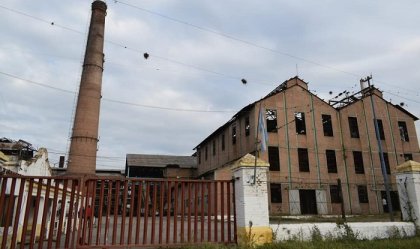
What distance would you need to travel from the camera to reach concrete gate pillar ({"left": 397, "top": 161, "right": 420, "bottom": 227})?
10242 millimetres

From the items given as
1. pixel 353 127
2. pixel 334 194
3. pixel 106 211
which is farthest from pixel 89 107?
pixel 353 127

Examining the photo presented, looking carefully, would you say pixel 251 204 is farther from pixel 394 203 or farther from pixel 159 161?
pixel 159 161

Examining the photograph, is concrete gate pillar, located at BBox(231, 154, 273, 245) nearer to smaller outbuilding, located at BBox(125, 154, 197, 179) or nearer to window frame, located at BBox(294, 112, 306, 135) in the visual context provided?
window frame, located at BBox(294, 112, 306, 135)

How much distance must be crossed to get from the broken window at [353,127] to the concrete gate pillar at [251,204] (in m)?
25.4

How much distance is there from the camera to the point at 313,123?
29656mm

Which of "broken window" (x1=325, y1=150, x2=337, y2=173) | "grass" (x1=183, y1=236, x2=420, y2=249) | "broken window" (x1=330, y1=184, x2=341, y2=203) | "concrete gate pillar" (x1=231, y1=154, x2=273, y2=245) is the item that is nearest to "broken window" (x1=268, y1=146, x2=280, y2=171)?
"broken window" (x1=325, y1=150, x2=337, y2=173)

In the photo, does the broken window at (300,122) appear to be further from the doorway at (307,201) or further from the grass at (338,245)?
the grass at (338,245)

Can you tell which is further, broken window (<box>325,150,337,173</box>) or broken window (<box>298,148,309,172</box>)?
broken window (<box>325,150,337,173</box>)

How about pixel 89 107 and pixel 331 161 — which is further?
pixel 89 107

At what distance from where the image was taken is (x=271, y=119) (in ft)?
95.2

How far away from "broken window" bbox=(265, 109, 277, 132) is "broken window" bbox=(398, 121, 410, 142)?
14406 millimetres

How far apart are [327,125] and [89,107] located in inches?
894

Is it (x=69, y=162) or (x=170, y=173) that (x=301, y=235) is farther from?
(x=170, y=173)

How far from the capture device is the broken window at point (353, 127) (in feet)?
102
